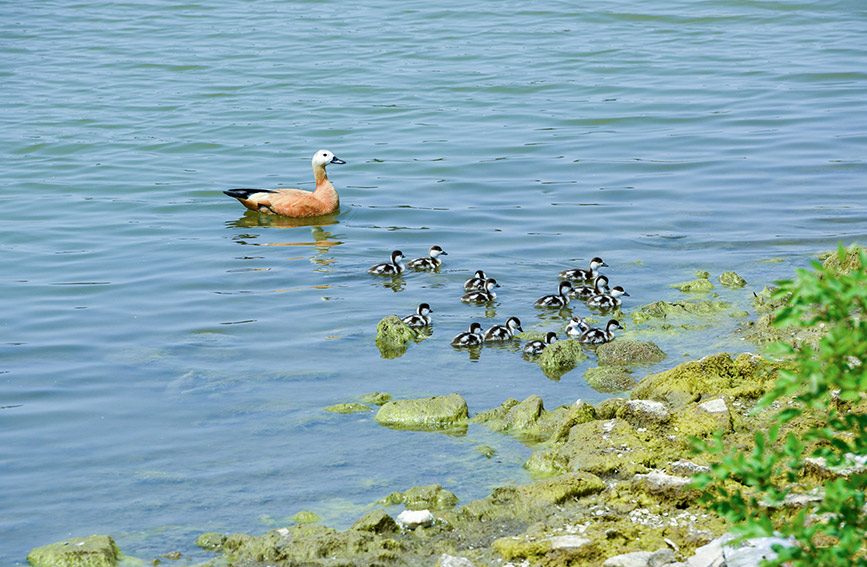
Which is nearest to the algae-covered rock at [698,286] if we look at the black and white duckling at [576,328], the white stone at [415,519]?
the black and white duckling at [576,328]

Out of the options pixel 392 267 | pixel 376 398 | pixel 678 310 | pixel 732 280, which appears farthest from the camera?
pixel 392 267

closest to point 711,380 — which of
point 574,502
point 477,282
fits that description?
point 574,502

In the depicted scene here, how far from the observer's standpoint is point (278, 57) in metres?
25.7

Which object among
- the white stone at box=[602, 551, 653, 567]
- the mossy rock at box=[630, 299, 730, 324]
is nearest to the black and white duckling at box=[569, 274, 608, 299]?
the mossy rock at box=[630, 299, 730, 324]

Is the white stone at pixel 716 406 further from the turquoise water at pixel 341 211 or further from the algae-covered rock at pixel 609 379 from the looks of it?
the algae-covered rock at pixel 609 379

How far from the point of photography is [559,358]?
29.8 ft

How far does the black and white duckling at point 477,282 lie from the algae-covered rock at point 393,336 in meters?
1.74

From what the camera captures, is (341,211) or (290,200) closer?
(290,200)

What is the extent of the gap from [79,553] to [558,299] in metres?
6.30

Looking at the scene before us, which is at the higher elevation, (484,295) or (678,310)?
(484,295)

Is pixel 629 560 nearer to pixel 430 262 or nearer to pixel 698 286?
pixel 698 286

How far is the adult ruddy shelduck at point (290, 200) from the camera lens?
50.2 ft

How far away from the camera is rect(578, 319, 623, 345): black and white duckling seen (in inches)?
378

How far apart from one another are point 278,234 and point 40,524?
342 inches
